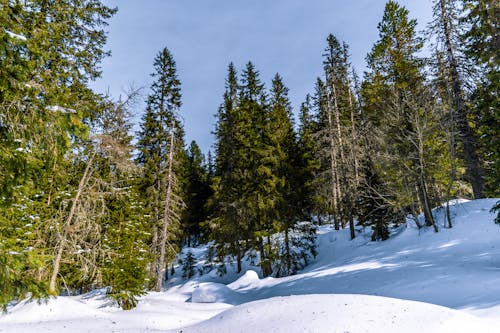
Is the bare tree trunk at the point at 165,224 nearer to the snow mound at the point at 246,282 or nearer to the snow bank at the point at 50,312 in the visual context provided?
the snow mound at the point at 246,282

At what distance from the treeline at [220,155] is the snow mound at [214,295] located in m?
3.15

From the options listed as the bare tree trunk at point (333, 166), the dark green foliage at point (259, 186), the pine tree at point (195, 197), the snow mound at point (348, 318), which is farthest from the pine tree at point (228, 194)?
the snow mound at point (348, 318)

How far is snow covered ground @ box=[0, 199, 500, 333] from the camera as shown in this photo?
6242 mm

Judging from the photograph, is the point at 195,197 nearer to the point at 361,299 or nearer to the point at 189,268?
the point at 189,268

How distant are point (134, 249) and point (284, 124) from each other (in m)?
14.1

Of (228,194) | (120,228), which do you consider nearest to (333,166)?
(228,194)

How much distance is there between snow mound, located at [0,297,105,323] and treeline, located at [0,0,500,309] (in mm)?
850

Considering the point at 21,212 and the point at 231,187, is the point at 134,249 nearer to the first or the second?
the point at 21,212

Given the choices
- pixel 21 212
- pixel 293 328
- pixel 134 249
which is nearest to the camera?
pixel 293 328

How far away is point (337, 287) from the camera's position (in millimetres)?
12812

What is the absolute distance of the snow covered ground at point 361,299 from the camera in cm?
624

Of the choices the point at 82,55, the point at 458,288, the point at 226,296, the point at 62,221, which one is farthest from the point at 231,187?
the point at 458,288

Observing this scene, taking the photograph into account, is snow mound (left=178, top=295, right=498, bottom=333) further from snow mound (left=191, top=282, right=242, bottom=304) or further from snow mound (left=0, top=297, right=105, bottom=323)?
snow mound (left=191, top=282, right=242, bottom=304)

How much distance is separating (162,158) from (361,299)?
19.2 m
